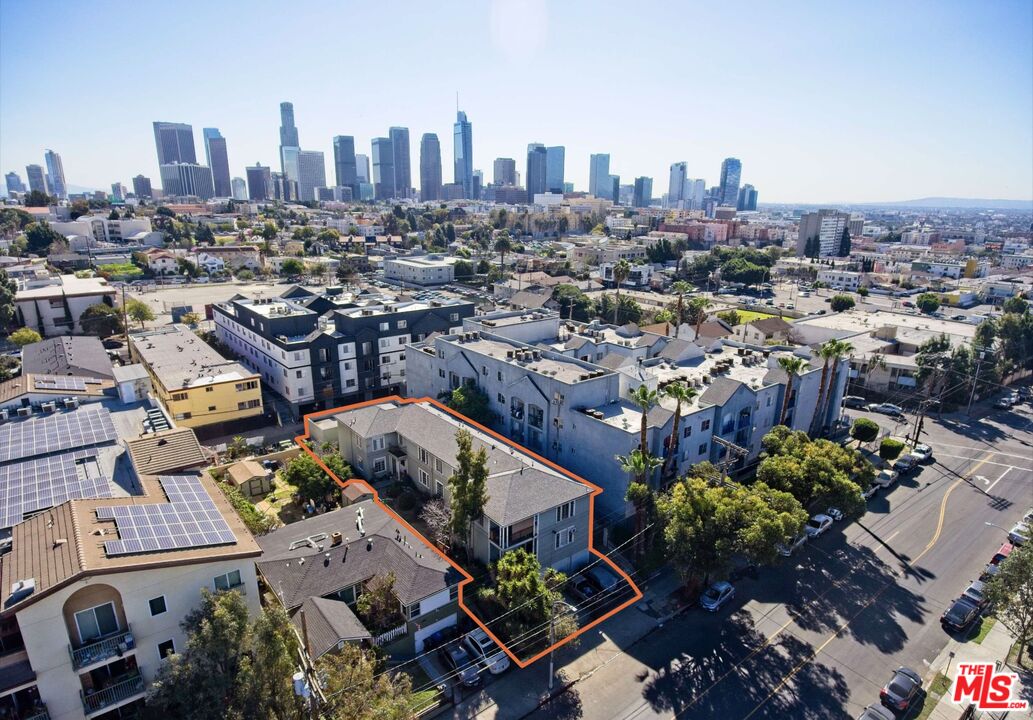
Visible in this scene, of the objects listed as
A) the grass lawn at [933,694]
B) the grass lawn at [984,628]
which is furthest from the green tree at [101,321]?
the grass lawn at [984,628]

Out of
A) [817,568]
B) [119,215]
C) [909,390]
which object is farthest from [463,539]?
[119,215]

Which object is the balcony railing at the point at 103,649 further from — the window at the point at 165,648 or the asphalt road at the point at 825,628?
the asphalt road at the point at 825,628

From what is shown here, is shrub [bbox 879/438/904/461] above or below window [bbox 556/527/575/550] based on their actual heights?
below

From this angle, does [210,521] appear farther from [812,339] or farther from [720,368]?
[812,339]

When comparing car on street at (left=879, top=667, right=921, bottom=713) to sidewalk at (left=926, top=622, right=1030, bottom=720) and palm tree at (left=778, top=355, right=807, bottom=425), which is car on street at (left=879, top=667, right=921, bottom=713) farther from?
palm tree at (left=778, top=355, right=807, bottom=425)

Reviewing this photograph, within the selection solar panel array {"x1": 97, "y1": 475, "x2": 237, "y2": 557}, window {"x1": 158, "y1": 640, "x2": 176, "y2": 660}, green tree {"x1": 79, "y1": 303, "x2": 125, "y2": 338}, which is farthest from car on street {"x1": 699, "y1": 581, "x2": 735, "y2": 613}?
green tree {"x1": 79, "y1": 303, "x2": 125, "y2": 338}

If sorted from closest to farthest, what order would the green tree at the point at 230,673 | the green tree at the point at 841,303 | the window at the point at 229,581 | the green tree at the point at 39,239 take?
the green tree at the point at 230,673 → the window at the point at 229,581 → the green tree at the point at 841,303 → the green tree at the point at 39,239

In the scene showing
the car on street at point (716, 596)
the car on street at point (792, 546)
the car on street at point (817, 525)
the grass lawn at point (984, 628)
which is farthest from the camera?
the car on street at point (817, 525)
